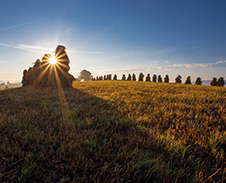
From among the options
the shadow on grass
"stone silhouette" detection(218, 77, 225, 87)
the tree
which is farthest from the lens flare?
the tree

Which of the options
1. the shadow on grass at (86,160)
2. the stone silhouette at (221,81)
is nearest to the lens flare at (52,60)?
the shadow on grass at (86,160)

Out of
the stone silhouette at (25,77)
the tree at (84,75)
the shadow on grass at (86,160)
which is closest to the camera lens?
the shadow on grass at (86,160)

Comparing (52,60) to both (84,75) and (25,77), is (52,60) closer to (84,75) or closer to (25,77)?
(25,77)

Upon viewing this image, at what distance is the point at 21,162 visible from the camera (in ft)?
4.22

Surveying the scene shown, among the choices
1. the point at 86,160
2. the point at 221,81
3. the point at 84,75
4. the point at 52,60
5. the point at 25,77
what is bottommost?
the point at 86,160

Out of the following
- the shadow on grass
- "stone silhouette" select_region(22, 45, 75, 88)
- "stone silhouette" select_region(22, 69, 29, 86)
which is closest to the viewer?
the shadow on grass

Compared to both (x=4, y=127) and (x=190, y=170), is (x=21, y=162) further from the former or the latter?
(x=190, y=170)

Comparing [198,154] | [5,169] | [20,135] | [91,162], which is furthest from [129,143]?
[20,135]

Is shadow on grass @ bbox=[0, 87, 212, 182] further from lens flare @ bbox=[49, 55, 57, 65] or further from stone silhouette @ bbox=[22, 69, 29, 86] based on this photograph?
stone silhouette @ bbox=[22, 69, 29, 86]

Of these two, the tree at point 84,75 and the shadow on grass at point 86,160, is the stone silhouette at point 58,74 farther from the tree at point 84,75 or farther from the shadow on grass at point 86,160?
the tree at point 84,75

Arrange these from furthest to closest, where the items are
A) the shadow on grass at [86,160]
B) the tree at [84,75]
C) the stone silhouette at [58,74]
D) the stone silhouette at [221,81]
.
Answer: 1. the tree at [84,75]
2. the stone silhouette at [221,81]
3. the stone silhouette at [58,74]
4. the shadow on grass at [86,160]

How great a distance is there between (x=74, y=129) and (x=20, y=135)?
2.85 ft

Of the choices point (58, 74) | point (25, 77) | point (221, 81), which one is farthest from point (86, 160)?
point (221, 81)

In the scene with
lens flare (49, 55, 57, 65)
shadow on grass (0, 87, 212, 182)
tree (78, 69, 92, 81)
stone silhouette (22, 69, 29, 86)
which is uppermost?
tree (78, 69, 92, 81)
